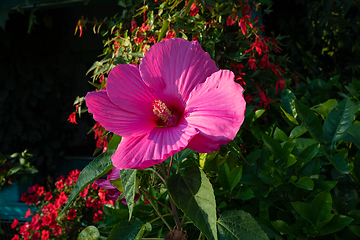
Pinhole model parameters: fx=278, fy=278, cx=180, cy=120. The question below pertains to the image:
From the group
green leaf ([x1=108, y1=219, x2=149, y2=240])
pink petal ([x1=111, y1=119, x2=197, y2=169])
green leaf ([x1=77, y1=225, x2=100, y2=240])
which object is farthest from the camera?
green leaf ([x1=77, y1=225, x2=100, y2=240])

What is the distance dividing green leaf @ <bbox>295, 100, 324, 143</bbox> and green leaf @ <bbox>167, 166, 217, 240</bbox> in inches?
15.1

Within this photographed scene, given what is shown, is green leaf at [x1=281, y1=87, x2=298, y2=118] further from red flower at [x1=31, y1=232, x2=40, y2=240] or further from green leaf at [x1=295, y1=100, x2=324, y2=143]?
red flower at [x1=31, y1=232, x2=40, y2=240]

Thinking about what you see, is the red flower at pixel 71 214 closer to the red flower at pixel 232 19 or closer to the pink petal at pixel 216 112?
the red flower at pixel 232 19

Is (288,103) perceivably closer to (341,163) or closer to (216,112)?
(341,163)

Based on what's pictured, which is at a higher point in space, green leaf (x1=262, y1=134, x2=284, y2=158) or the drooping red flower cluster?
green leaf (x1=262, y1=134, x2=284, y2=158)

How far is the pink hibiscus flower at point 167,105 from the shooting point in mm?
419

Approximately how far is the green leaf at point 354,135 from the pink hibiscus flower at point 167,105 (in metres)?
0.46

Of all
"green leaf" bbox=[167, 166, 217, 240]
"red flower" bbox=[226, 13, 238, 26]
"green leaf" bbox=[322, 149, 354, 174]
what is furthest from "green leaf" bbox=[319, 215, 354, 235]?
"red flower" bbox=[226, 13, 238, 26]

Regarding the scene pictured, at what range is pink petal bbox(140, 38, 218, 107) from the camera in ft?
1.62

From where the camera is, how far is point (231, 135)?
1.36 feet

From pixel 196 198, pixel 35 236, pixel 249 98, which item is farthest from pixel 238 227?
pixel 35 236

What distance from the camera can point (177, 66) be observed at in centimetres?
50

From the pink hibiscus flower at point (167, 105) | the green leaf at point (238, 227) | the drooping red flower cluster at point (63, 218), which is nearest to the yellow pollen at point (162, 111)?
the pink hibiscus flower at point (167, 105)

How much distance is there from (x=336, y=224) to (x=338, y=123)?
255 mm
